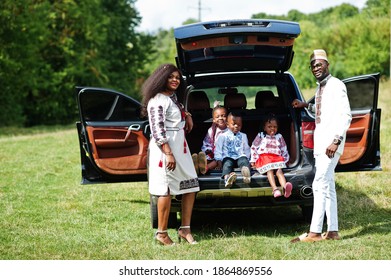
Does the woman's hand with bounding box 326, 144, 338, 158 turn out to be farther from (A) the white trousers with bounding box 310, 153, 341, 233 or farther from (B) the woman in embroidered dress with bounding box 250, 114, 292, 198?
(B) the woman in embroidered dress with bounding box 250, 114, 292, 198

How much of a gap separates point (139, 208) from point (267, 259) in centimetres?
313

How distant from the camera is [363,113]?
7672 mm

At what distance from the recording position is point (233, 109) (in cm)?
813

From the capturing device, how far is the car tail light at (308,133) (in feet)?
23.3

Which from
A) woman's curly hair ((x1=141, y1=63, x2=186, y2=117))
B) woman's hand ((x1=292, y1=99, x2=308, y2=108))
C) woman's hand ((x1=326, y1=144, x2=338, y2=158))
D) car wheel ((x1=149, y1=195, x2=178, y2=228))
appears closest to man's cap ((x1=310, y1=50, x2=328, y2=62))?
woman's hand ((x1=292, y1=99, x2=308, y2=108))

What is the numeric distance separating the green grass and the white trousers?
23 centimetres

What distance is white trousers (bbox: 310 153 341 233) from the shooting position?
6.72 metres

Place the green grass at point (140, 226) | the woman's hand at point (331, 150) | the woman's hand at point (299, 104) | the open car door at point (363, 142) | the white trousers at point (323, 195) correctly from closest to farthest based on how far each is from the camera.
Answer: the green grass at point (140, 226)
the woman's hand at point (331, 150)
the white trousers at point (323, 195)
the woman's hand at point (299, 104)
the open car door at point (363, 142)

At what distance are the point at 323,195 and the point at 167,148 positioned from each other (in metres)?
1.52

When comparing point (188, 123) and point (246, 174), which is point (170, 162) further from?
point (246, 174)

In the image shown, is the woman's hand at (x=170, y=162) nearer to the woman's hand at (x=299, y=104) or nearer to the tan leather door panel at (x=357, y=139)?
the woman's hand at (x=299, y=104)

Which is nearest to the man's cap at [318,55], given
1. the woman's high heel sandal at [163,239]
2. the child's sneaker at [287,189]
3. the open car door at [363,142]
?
the open car door at [363,142]

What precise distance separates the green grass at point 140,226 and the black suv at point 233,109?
16.6 inches

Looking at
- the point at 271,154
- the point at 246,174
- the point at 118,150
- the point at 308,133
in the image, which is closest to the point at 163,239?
the point at 246,174
